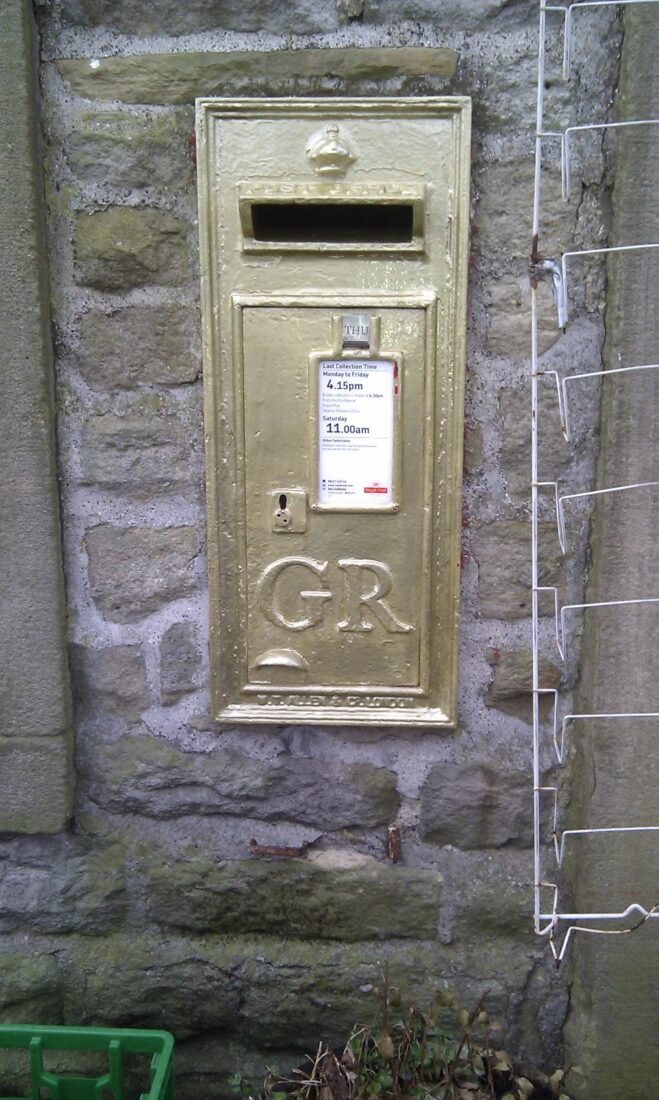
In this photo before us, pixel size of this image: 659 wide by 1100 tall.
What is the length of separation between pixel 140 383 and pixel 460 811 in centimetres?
108

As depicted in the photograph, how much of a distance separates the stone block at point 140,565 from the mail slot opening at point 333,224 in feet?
1.94

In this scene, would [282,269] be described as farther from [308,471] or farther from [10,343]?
[10,343]

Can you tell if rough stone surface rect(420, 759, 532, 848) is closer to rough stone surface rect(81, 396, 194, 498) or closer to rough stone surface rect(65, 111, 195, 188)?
rough stone surface rect(81, 396, 194, 498)

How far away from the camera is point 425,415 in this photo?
154 centimetres

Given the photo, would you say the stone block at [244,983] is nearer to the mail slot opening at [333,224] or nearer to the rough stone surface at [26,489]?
the rough stone surface at [26,489]

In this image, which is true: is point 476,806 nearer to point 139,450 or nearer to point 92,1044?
point 92,1044

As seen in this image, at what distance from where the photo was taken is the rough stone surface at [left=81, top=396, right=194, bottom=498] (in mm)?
1624

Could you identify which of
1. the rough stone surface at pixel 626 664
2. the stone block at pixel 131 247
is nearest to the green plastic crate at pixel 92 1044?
the rough stone surface at pixel 626 664

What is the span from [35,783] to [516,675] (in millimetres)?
1001

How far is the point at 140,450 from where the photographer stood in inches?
64.4

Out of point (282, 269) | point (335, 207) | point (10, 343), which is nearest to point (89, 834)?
point (10, 343)

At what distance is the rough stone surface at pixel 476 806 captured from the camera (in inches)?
66.5

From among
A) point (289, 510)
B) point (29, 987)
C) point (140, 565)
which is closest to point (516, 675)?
point (289, 510)

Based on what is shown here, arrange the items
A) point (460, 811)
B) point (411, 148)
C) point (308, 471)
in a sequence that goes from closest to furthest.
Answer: point (411, 148), point (308, 471), point (460, 811)
